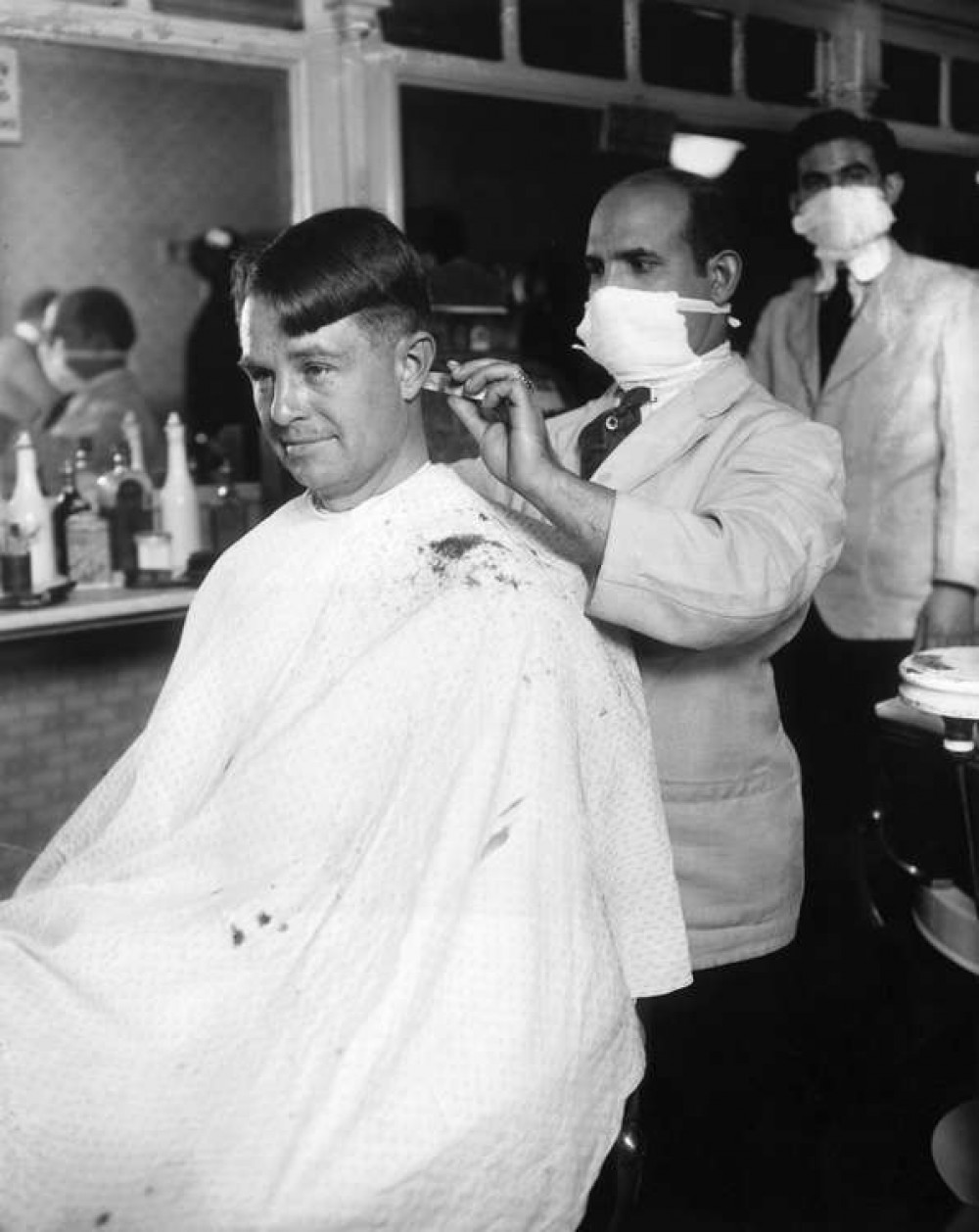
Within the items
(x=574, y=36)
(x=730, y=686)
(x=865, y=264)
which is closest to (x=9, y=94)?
(x=574, y=36)

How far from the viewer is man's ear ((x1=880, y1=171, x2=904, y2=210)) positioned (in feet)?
12.1

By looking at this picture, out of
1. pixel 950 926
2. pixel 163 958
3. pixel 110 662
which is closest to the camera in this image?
pixel 163 958

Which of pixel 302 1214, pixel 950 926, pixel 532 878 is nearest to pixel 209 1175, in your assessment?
pixel 302 1214

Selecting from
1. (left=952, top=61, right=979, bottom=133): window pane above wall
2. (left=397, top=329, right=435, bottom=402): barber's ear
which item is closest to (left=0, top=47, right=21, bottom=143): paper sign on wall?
(left=397, top=329, right=435, bottom=402): barber's ear

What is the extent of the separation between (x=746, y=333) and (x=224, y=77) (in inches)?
83.1

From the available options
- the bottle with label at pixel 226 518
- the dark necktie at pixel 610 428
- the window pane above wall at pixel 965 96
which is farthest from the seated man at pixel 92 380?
the window pane above wall at pixel 965 96

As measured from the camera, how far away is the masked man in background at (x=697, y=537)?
5.80 feet

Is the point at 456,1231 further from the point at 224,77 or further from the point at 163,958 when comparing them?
the point at 224,77

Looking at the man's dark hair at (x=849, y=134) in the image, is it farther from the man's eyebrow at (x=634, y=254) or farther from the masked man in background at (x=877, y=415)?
the man's eyebrow at (x=634, y=254)

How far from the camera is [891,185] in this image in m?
3.71

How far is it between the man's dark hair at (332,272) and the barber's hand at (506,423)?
15 centimetres

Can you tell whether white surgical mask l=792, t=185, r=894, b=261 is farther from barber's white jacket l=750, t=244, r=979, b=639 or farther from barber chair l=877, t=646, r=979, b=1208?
barber chair l=877, t=646, r=979, b=1208

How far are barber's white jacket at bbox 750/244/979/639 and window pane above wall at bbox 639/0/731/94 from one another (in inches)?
56.9

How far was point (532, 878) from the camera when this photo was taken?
158 centimetres
